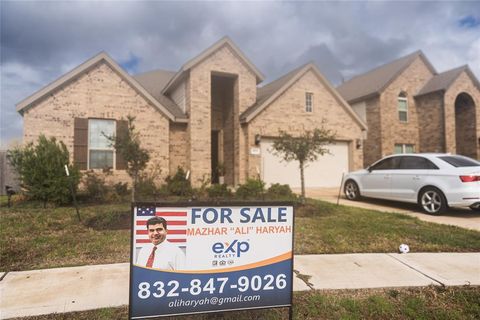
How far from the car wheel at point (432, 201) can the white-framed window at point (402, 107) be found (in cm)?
1327

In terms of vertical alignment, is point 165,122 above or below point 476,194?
above

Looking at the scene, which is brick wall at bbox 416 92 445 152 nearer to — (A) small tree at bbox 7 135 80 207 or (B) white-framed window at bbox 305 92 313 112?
(B) white-framed window at bbox 305 92 313 112

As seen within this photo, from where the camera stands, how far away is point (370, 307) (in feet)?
10.6

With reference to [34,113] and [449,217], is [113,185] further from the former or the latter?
[449,217]

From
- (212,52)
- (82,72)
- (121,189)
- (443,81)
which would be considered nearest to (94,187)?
(121,189)

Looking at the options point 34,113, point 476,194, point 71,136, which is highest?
point 34,113

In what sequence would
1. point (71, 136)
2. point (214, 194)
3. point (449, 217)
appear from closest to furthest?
point (449, 217), point (214, 194), point (71, 136)

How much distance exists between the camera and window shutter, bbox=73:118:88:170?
474 inches

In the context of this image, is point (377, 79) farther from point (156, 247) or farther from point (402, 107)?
point (156, 247)

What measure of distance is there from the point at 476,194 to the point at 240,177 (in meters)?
9.15

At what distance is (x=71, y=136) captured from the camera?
A: 12031mm

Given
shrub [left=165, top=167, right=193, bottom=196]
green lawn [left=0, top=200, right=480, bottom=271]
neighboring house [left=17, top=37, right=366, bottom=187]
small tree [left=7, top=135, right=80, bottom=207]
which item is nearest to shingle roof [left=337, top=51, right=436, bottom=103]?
neighboring house [left=17, top=37, right=366, bottom=187]

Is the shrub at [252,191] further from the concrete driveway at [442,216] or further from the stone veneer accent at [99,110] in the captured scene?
the stone veneer accent at [99,110]

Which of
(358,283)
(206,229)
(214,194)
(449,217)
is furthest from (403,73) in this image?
(206,229)
